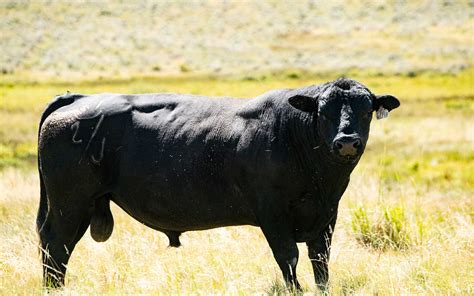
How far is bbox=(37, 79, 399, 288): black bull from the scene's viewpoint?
7.50 meters

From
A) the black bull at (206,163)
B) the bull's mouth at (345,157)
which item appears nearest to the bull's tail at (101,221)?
the black bull at (206,163)

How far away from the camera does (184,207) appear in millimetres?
8023

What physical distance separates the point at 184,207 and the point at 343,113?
1874 mm

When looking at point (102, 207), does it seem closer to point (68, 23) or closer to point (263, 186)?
point (263, 186)

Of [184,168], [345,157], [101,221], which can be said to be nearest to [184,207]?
[184,168]

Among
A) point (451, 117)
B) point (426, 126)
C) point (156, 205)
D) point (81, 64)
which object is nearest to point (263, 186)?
point (156, 205)

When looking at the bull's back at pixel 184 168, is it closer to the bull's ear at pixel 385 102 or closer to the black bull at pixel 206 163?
the black bull at pixel 206 163

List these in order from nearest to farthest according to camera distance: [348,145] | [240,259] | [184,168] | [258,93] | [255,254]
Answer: [348,145]
[184,168]
[240,259]
[255,254]
[258,93]

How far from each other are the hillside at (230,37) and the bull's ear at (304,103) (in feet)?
166

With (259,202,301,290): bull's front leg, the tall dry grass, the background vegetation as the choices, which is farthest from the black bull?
the background vegetation

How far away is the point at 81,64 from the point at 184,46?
15.8 metres

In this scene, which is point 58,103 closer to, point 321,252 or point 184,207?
point 184,207

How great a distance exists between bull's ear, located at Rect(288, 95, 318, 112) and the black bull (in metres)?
0.01

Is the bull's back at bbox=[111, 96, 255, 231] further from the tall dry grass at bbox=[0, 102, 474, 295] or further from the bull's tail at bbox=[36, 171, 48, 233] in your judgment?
the bull's tail at bbox=[36, 171, 48, 233]
